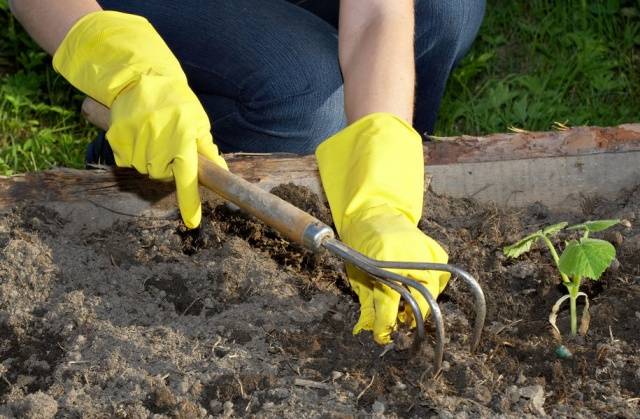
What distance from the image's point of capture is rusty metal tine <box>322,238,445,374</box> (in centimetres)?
169

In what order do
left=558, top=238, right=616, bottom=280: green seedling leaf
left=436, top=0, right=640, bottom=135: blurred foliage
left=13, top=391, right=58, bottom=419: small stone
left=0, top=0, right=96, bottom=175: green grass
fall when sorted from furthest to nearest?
1. left=436, top=0, right=640, bottom=135: blurred foliage
2. left=0, top=0, right=96, bottom=175: green grass
3. left=558, top=238, right=616, bottom=280: green seedling leaf
4. left=13, top=391, right=58, bottom=419: small stone

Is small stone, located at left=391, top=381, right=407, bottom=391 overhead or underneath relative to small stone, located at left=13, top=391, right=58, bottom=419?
overhead

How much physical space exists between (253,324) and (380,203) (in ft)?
1.27

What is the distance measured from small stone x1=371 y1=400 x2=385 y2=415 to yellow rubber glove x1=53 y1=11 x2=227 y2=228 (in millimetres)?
629

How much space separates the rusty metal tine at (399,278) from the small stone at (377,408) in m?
0.13

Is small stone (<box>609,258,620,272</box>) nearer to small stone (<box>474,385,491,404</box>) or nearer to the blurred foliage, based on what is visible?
small stone (<box>474,385,491,404</box>)

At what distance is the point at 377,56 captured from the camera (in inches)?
93.4

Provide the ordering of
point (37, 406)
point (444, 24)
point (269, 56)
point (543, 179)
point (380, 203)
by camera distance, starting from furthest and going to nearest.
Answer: point (444, 24), point (269, 56), point (543, 179), point (380, 203), point (37, 406)

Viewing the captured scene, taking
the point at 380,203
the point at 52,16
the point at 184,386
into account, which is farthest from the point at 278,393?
the point at 52,16

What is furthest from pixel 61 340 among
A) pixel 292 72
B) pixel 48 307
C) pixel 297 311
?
pixel 292 72

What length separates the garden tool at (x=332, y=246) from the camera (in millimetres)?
1697

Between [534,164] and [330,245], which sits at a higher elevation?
[330,245]

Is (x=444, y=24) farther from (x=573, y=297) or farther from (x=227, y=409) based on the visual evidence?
(x=227, y=409)

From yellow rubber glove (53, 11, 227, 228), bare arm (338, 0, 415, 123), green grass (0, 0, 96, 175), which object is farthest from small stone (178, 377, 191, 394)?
green grass (0, 0, 96, 175)
